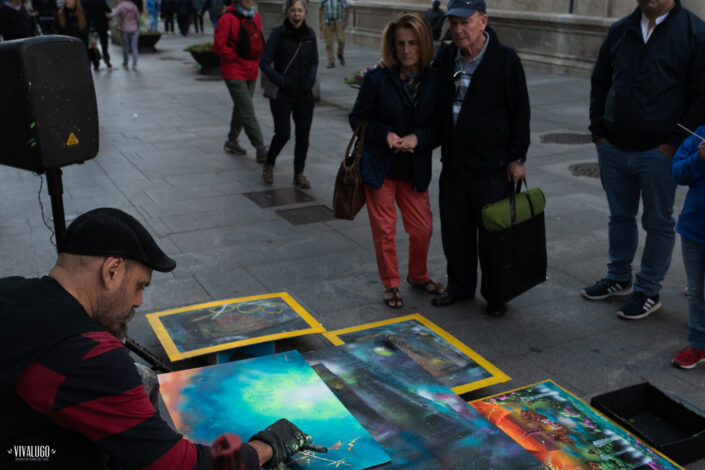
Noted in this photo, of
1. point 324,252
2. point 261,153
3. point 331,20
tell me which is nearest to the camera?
point 324,252

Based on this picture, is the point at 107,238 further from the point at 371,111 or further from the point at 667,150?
the point at 667,150

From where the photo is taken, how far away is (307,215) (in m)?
6.66

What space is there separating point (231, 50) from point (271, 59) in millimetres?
1045

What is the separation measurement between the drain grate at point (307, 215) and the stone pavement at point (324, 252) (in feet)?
0.26

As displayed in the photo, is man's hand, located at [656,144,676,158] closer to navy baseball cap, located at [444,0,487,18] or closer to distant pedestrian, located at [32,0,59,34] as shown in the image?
navy baseball cap, located at [444,0,487,18]

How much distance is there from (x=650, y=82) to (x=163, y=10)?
24684 mm

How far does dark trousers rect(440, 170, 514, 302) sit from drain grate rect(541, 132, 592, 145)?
486 centimetres

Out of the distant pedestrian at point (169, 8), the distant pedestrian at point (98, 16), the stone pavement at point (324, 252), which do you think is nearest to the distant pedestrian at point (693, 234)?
the stone pavement at point (324, 252)

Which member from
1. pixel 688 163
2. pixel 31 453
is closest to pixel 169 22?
pixel 688 163

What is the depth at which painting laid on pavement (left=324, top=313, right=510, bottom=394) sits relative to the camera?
371 centimetres

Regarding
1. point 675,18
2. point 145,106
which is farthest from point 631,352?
point 145,106

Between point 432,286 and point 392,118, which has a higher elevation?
point 392,118

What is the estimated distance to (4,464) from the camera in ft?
6.38

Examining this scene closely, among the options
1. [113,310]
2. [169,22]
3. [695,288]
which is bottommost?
[695,288]
